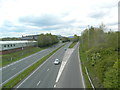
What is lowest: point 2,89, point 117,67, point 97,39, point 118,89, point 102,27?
point 2,89

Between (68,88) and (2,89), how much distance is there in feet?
27.0

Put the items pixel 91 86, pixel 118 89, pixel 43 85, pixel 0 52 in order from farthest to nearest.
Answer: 1. pixel 0 52
2. pixel 43 85
3. pixel 91 86
4. pixel 118 89

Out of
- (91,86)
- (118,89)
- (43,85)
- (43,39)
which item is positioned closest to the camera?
(118,89)

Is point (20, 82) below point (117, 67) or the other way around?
below

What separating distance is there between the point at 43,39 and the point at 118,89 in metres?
59.3

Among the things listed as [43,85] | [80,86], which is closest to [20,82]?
[43,85]

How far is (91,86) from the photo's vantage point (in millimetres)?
12516

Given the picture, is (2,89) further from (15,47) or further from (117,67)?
(15,47)

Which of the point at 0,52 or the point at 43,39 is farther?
the point at 43,39

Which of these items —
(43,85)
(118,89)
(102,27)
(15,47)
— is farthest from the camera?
(15,47)

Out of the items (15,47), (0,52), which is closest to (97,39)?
(0,52)

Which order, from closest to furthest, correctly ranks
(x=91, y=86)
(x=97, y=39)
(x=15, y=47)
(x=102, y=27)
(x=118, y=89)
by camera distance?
(x=118, y=89), (x=91, y=86), (x=97, y=39), (x=102, y=27), (x=15, y=47)

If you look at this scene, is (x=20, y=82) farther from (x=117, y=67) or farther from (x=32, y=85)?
(x=117, y=67)

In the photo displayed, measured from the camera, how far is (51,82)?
580 inches
